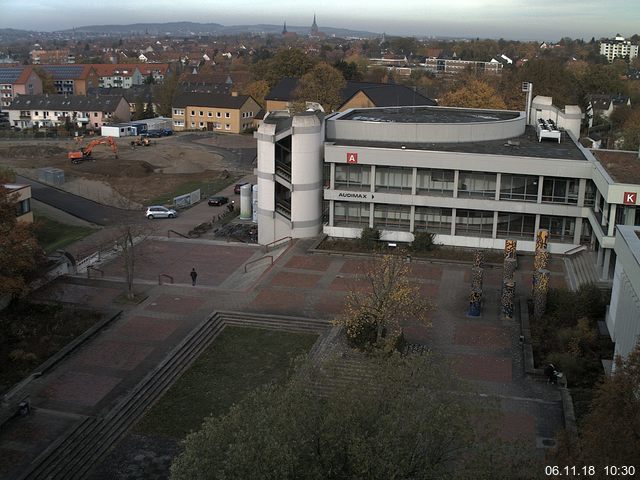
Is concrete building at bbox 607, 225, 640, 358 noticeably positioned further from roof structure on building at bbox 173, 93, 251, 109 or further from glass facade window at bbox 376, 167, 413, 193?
roof structure on building at bbox 173, 93, 251, 109

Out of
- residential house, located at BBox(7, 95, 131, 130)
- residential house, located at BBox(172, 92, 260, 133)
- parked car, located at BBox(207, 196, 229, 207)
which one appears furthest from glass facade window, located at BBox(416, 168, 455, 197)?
residential house, located at BBox(7, 95, 131, 130)

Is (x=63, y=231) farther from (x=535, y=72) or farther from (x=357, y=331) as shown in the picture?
(x=535, y=72)

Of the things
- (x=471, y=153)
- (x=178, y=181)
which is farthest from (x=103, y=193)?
(x=471, y=153)

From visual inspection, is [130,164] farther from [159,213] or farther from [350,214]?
[350,214]

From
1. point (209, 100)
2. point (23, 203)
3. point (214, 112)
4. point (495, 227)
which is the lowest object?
point (495, 227)

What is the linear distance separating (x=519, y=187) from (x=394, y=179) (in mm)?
7692

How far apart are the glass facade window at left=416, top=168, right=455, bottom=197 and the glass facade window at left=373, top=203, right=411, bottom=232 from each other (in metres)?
1.68

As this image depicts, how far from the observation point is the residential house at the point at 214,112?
10544 centimetres

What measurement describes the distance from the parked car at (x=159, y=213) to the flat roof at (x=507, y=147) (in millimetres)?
15082

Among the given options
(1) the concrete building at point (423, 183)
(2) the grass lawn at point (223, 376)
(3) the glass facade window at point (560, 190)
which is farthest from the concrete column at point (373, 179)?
(2) the grass lawn at point (223, 376)

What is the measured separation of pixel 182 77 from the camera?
154375mm

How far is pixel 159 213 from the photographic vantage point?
175 ft

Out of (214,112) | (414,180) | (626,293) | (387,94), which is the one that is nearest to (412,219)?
(414,180)

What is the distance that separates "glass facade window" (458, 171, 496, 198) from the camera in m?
42.6
